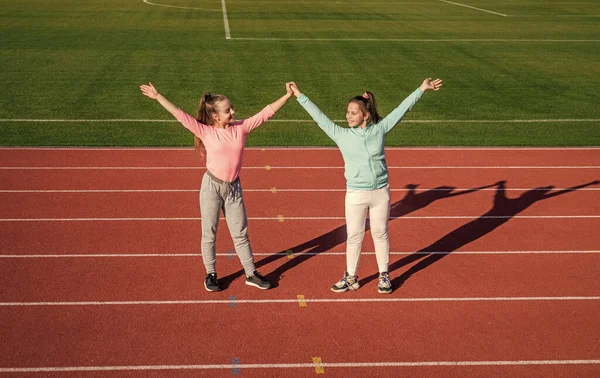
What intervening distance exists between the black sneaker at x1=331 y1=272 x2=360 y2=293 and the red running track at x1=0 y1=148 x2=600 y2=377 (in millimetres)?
130

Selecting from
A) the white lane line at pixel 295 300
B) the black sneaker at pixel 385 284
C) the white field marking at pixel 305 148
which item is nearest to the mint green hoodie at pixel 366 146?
the black sneaker at pixel 385 284

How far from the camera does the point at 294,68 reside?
20.0 meters

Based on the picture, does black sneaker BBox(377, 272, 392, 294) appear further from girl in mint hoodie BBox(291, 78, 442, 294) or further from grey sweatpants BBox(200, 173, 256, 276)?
grey sweatpants BBox(200, 173, 256, 276)

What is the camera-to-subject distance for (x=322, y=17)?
3050cm

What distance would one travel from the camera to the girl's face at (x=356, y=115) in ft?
21.9

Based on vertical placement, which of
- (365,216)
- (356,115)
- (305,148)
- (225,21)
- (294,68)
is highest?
(356,115)

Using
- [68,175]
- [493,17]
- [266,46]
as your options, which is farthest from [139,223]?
[493,17]

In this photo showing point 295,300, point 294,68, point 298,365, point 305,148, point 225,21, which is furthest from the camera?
point 225,21

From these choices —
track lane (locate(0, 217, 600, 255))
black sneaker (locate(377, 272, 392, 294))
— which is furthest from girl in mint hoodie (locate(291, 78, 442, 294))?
track lane (locate(0, 217, 600, 255))

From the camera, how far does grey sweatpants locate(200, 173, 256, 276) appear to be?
6.85 metres

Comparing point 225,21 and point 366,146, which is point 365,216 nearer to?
point 366,146

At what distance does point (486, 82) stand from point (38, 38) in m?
14.1

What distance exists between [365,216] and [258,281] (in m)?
1.28

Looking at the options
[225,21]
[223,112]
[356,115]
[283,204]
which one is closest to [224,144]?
[223,112]
